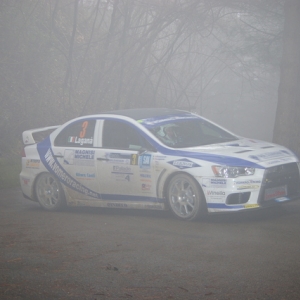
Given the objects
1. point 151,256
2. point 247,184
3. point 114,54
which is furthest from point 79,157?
point 114,54

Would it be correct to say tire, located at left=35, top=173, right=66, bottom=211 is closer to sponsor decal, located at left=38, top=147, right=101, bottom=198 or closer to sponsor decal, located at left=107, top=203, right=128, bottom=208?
sponsor decal, located at left=38, top=147, right=101, bottom=198

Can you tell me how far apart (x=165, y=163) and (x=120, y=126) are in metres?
1.24

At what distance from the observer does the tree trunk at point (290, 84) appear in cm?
1529

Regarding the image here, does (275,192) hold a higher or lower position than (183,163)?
lower

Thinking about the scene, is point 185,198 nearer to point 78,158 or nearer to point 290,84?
point 78,158

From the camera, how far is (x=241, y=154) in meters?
8.55

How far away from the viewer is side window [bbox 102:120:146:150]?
9398 millimetres

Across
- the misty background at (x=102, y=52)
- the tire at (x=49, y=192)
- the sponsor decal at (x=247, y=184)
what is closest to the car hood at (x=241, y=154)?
the sponsor decal at (x=247, y=184)

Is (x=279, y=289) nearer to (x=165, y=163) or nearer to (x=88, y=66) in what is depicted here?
(x=165, y=163)

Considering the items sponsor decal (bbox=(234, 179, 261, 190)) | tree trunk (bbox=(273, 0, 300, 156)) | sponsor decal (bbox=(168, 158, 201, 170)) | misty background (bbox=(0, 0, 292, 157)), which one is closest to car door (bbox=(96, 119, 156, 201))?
sponsor decal (bbox=(168, 158, 201, 170))

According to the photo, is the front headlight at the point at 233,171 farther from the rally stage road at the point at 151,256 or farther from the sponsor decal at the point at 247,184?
the rally stage road at the point at 151,256

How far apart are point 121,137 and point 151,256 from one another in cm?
336

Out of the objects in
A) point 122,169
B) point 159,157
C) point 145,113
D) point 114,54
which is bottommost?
point 122,169

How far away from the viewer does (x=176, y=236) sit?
7.64 meters
